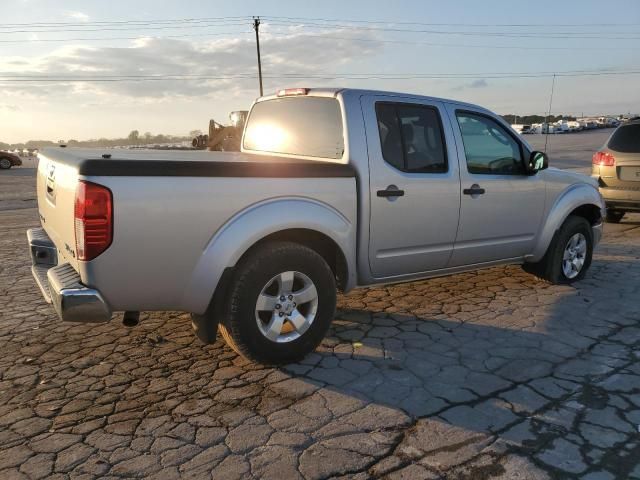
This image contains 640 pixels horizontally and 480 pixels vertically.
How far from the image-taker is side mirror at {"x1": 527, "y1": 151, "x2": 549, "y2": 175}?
493 centimetres

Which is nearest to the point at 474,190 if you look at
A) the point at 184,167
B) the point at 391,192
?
the point at 391,192

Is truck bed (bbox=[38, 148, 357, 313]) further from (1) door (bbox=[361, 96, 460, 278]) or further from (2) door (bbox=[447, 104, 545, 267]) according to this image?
(2) door (bbox=[447, 104, 545, 267])

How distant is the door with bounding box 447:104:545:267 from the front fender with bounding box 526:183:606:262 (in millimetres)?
129

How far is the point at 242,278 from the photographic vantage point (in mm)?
3389

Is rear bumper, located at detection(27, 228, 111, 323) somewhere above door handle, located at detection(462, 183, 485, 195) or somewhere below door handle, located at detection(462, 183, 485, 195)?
below

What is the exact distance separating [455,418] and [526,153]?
3053 millimetres

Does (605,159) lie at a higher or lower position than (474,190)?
higher

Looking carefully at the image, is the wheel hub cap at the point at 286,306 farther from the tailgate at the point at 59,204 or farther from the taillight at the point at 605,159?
the taillight at the point at 605,159

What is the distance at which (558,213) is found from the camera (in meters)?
5.36

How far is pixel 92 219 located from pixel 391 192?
2149 millimetres

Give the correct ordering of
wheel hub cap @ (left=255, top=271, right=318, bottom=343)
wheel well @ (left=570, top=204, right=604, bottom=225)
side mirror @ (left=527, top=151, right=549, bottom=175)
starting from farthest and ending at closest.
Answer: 1. wheel well @ (left=570, top=204, right=604, bottom=225)
2. side mirror @ (left=527, top=151, right=549, bottom=175)
3. wheel hub cap @ (left=255, top=271, right=318, bottom=343)

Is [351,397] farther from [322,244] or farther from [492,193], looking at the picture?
[492,193]

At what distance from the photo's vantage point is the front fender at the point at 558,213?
532cm

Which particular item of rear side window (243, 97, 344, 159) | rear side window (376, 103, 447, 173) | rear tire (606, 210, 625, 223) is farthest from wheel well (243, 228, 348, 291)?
rear tire (606, 210, 625, 223)
